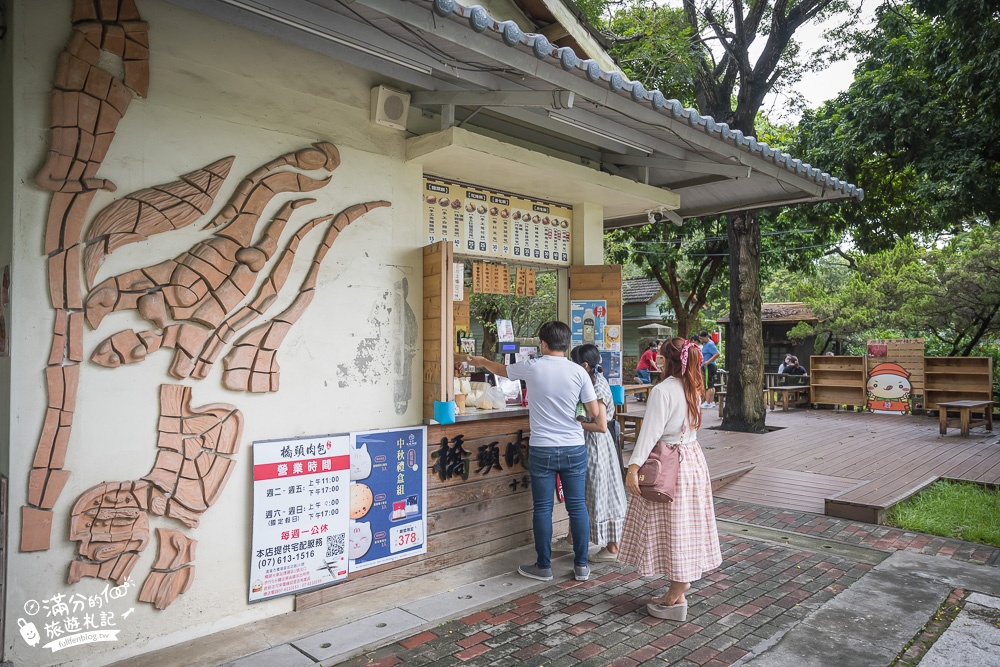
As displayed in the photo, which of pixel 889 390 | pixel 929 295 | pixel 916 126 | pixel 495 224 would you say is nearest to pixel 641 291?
pixel 889 390

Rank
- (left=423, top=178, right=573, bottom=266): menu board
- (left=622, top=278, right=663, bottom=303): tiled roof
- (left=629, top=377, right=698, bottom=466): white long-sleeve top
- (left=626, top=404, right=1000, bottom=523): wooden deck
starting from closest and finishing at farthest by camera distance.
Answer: (left=629, top=377, right=698, bottom=466): white long-sleeve top, (left=423, top=178, right=573, bottom=266): menu board, (left=626, top=404, right=1000, bottom=523): wooden deck, (left=622, top=278, right=663, bottom=303): tiled roof

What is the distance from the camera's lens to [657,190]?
6078mm

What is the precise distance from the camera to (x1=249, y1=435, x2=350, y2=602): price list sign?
3.74 m

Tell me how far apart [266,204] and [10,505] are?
6.69 feet

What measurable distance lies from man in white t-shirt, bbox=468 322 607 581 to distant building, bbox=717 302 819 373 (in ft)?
60.1

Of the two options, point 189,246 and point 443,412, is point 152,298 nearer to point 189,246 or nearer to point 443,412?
point 189,246

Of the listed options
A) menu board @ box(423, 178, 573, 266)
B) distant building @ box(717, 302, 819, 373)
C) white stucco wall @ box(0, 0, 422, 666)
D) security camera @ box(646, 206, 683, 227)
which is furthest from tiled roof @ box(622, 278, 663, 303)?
white stucco wall @ box(0, 0, 422, 666)

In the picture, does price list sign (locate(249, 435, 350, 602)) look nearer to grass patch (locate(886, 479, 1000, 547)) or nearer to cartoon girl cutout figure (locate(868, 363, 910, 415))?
grass patch (locate(886, 479, 1000, 547))

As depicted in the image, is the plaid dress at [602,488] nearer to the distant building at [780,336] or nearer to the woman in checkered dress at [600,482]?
the woman in checkered dress at [600,482]

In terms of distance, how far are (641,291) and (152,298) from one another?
24.8 m

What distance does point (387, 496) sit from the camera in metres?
4.32

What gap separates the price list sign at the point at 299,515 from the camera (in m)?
3.74

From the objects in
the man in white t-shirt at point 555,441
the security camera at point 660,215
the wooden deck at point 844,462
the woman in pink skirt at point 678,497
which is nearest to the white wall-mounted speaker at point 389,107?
the man in white t-shirt at point 555,441

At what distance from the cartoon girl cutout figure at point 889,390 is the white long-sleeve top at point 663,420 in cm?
1288
